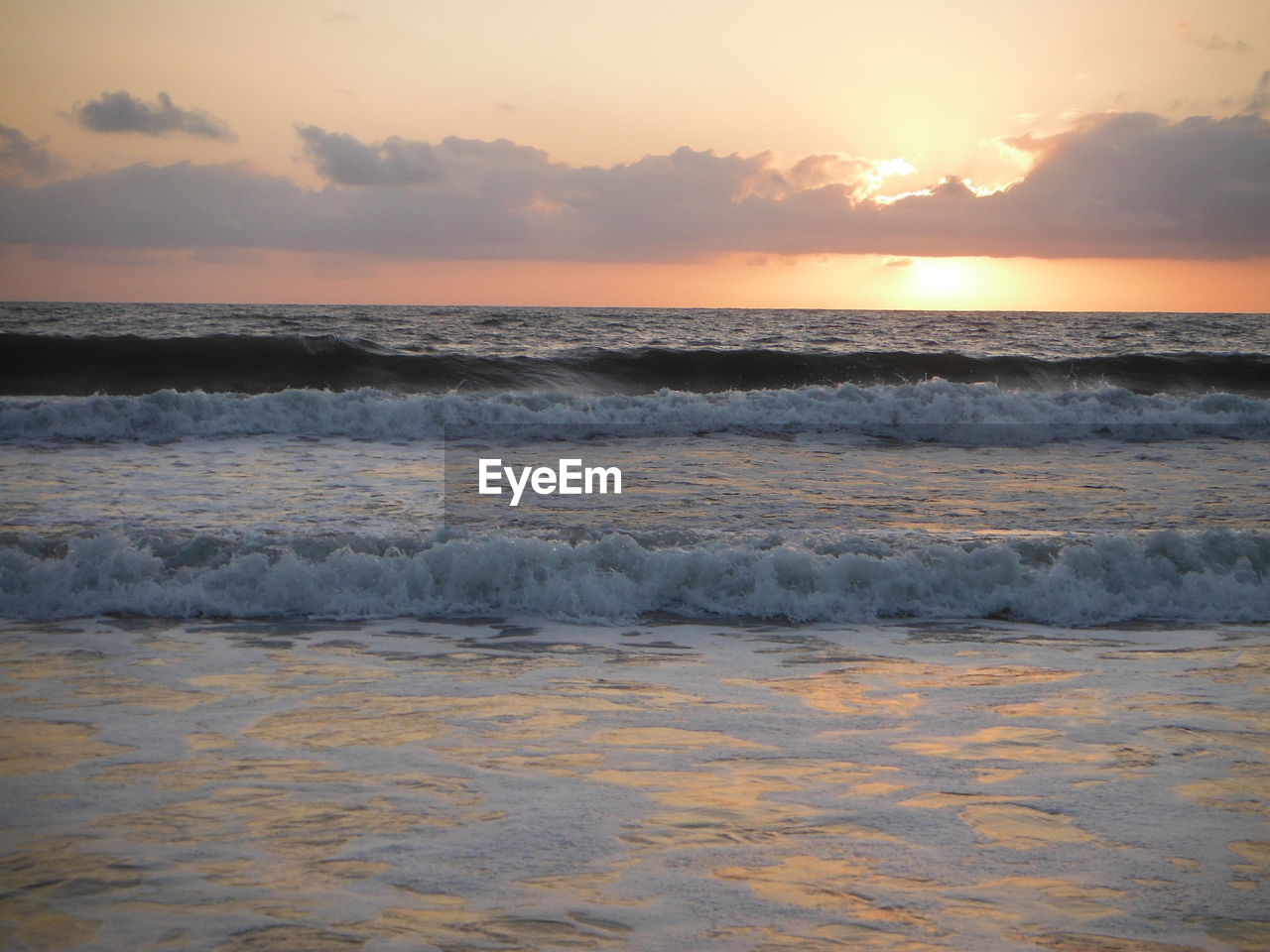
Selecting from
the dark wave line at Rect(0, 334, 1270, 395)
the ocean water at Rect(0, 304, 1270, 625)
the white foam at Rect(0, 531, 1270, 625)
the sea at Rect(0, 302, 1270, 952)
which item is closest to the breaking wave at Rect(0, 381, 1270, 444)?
the ocean water at Rect(0, 304, 1270, 625)

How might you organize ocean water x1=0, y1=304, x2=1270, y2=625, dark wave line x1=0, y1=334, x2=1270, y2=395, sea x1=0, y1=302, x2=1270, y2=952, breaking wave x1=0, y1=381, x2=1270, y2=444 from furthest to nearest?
dark wave line x1=0, y1=334, x2=1270, y2=395 < breaking wave x1=0, y1=381, x2=1270, y2=444 < ocean water x1=0, y1=304, x2=1270, y2=625 < sea x1=0, y1=302, x2=1270, y2=952

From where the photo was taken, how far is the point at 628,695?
452 cm

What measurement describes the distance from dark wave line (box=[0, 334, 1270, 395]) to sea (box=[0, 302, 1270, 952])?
6.89 m

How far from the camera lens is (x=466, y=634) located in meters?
5.63

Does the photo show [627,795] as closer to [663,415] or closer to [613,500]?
[613,500]

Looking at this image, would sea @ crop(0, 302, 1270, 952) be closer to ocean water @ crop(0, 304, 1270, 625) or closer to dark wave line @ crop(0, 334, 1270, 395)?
ocean water @ crop(0, 304, 1270, 625)

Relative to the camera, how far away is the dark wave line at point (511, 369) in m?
19.3

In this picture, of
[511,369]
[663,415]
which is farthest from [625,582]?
[511,369]

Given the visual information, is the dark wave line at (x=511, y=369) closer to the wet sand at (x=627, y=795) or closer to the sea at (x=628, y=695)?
the sea at (x=628, y=695)

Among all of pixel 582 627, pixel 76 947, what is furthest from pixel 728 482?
pixel 76 947

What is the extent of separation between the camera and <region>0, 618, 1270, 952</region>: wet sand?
2625mm

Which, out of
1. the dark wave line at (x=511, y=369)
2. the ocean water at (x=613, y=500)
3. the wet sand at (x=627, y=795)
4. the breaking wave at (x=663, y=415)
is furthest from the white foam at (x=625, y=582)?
the dark wave line at (x=511, y=369)

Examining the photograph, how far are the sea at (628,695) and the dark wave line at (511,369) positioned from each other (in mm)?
6889

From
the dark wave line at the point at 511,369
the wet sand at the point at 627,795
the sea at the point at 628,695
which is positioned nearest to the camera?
the wet sand at the point at 627,795
